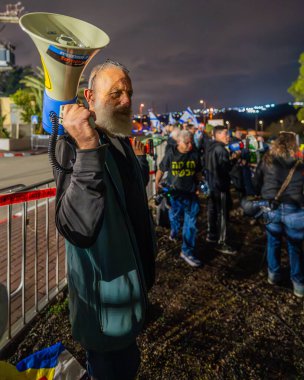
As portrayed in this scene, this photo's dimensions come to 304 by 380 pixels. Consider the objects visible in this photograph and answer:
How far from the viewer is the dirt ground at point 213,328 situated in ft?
→ 8.34

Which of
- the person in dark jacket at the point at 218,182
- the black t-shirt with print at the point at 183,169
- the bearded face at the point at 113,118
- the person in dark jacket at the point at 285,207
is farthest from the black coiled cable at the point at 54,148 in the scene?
the person in dark jacket at the point at 218,182

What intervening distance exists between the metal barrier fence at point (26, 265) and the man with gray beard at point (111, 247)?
23.7 inches

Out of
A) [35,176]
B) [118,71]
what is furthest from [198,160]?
[35,176]

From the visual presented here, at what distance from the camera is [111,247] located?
141cm

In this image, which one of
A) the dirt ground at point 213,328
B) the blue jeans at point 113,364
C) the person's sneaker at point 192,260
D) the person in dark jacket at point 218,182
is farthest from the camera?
the person in dark jacket at point 218,182

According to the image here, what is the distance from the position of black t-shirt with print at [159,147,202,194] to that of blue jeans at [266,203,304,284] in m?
1.27

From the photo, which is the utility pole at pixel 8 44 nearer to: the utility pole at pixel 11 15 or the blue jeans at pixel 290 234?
the utility pole at pixel 11 15

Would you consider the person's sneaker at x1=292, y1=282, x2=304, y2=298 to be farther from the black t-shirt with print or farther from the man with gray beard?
the man with gray beard

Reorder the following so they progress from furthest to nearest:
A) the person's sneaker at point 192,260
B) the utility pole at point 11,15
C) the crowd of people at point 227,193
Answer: the utility pole at point 11,15, the person's sneaker at point 192,260, the crowd of people at point 227,193

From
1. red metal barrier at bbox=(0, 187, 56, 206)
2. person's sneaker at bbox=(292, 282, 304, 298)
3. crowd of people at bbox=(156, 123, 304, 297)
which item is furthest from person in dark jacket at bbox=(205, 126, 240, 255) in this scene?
red metal barrier at bbox=(0, 187, 56, 206)

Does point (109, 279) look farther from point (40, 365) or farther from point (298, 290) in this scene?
point (298, 290)

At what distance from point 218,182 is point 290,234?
6.12 feet

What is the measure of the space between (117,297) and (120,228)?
31 cm

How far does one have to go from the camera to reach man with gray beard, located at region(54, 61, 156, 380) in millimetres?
1391
